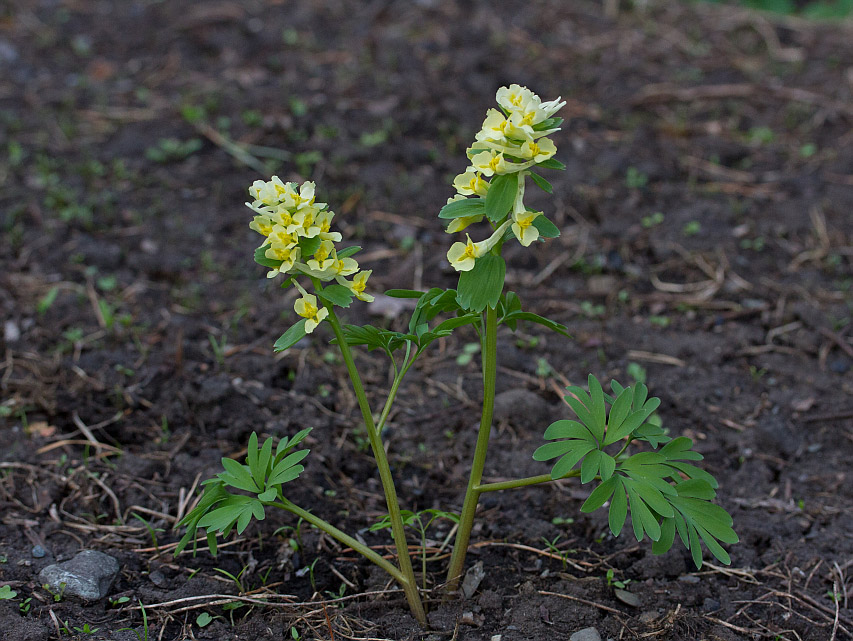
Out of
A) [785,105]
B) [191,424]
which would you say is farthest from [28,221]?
[785,105]

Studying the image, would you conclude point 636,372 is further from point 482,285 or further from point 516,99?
point 516,99

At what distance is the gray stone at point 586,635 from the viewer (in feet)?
6.13

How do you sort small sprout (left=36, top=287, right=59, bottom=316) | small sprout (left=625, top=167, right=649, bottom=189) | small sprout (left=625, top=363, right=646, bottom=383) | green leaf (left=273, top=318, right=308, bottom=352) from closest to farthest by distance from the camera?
green leaf (left=273, top=318, right=308, bottom=352)
small sprout (left=625, top=363, right=646, bottom=383)
small sprout (left=36, top=287, right=59, bottom=316)
small sprout (left=625, top=167, right=649, bottom=189)

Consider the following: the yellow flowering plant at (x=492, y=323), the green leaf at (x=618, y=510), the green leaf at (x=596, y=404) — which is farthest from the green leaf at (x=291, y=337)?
the green leaf at (x=618, y=510)

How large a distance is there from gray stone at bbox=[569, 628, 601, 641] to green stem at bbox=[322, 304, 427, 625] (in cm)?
38

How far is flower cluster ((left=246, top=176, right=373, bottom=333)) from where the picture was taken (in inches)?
61.6

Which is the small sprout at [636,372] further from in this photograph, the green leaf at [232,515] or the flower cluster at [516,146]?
the green leaf at [232,515]

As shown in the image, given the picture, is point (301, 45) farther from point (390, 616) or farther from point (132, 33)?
point (390, 616)

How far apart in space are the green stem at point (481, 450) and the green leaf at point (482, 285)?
0.25 feet

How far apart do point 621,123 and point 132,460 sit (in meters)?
3.28

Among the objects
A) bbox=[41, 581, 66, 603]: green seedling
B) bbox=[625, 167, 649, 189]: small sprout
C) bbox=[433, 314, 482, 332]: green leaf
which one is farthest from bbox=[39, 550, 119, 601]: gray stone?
bbox=[625, 167, 649, 189]: small sprout

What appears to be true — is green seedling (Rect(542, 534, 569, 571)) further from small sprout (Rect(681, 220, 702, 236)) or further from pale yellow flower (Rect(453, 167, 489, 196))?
small sprout (Rect(681, 220, 702, 236))

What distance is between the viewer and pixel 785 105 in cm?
454

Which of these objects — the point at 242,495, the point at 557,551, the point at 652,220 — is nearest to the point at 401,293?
the point at 242,495
